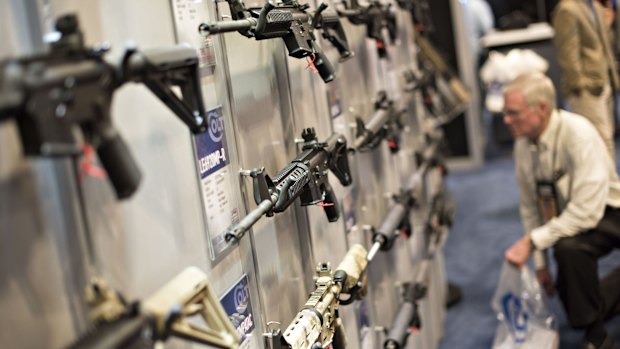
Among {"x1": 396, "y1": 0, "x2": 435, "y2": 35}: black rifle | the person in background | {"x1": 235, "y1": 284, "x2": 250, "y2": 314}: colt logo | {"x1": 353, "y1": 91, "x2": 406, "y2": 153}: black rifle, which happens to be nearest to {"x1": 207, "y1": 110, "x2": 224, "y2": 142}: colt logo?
{"x1": 235, "y1": 284, "x2": 250, "y2": 314}: colt logo

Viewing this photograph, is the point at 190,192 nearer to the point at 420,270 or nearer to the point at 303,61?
the point at 303,61

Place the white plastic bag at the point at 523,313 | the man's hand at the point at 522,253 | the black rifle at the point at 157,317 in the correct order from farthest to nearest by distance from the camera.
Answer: the white plastic bag at the point at 523,313 → the man's hand at the point at 522,253 → the black rifle at the point at 157,317

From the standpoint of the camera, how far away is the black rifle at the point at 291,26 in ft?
6.37

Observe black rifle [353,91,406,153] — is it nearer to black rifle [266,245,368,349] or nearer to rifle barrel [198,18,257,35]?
black rifle [266,245,368,349]

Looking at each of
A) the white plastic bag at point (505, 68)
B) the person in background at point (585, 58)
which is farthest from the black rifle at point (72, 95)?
the white plastic bag at point (505, 68)

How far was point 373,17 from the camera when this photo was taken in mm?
3385

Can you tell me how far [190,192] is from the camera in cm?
180

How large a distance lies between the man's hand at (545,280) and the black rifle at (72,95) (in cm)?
318

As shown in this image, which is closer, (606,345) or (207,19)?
(207,19)

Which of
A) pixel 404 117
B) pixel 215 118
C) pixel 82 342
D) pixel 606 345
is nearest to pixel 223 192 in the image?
pixel 215 118

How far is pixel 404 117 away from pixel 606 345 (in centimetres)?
146

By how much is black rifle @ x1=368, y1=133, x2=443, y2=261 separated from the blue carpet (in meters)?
0.94

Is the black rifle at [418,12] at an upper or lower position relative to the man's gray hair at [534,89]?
upper

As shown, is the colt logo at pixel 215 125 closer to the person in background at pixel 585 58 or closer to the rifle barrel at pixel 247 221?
the rifle barrel at pixel 247 221
